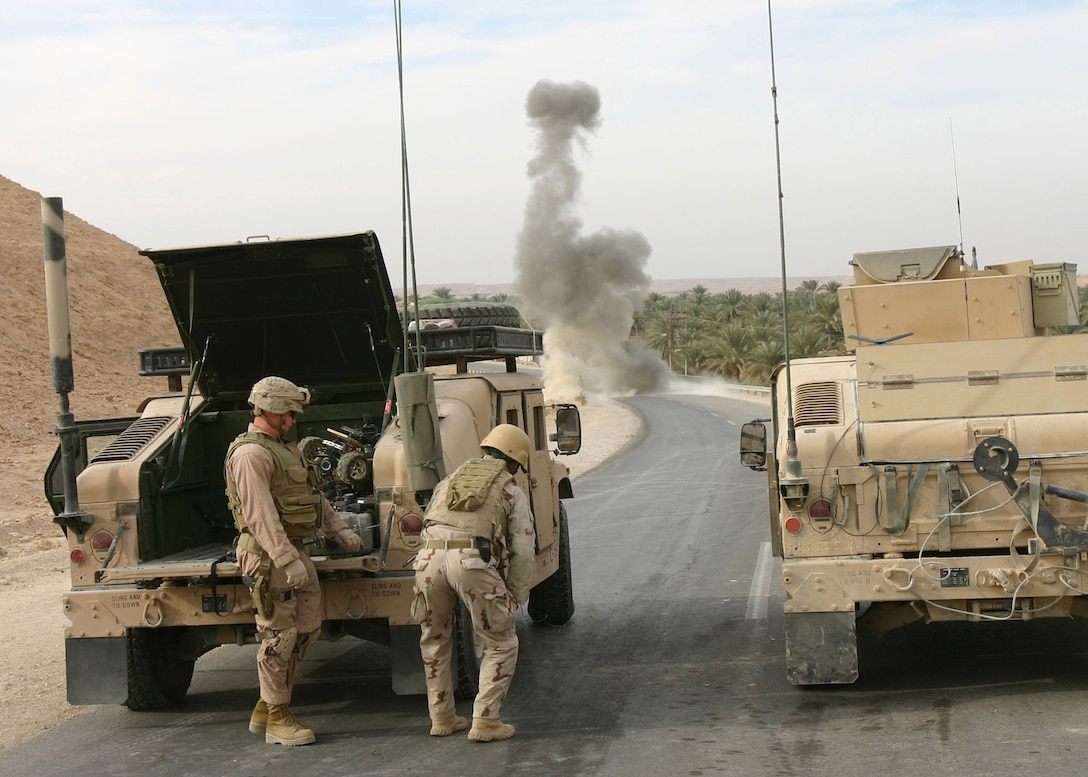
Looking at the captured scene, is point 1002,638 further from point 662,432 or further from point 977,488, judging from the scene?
point 662,432

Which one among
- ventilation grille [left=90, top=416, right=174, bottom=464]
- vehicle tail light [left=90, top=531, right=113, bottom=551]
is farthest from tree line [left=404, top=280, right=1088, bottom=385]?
vehicle tail light [left=90, top=531, right=113, bottom=551]

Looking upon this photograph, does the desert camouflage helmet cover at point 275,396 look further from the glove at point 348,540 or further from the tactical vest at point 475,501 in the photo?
the tactical vest at point 475,501

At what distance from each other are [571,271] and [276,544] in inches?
2303

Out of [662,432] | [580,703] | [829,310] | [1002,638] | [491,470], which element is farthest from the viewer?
[829,310]

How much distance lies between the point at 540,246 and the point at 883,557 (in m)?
57.7

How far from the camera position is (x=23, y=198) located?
64188 mm

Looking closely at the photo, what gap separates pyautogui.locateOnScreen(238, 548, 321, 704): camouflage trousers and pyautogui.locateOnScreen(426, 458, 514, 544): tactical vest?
2.59 ft

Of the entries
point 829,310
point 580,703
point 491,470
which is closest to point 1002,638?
point 580,703

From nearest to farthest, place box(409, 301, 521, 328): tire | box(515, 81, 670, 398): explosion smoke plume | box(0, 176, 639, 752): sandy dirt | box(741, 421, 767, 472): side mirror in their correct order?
box(741, 421, 767, 472): side mirror
box(0, 176, 639, 752): sandy dirt
box(409, 301, 521, 328): tire
box(515, 81, 670, 398): explosion smoke plume

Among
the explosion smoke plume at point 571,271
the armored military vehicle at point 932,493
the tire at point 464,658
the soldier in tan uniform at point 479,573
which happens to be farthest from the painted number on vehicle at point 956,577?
the explosion smoke plume at point 571,271

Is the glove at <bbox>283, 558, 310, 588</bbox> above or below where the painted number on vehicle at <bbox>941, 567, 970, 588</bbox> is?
above

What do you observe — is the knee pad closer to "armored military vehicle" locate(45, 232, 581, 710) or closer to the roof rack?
"armored military vehicle" locate(45, 232, 581, 710)

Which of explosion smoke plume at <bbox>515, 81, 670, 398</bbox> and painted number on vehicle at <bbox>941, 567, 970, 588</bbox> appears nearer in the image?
painted number on vehicle at <bbox>941, 567, 970, 588</bbox>

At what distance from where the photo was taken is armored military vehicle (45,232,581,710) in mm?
7145
